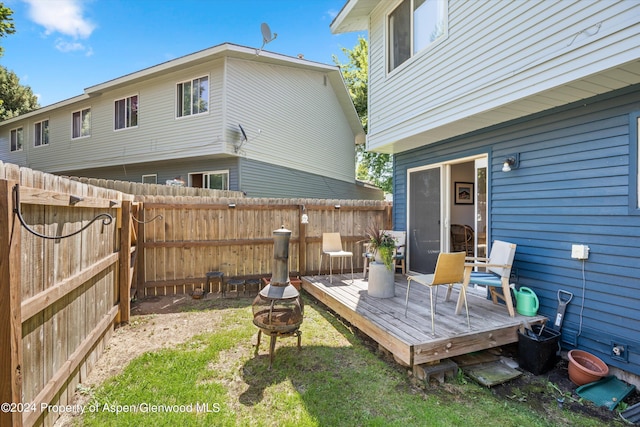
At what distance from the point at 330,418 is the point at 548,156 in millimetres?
3846

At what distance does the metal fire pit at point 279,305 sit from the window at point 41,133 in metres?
15.1

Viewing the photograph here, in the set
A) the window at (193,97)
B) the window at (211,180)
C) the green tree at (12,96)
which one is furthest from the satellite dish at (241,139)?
the green tree at (12,96)

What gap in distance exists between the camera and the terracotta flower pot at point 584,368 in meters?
2.87

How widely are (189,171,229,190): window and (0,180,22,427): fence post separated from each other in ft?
25.9

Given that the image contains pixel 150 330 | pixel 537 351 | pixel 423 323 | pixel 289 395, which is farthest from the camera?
pixel 150 330

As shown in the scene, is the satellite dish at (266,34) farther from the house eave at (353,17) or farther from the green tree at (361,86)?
the green tree at (361,86)

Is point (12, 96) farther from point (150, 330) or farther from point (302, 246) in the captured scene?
point (150, 330)

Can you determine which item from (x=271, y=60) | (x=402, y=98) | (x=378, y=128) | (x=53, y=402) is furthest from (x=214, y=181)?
(x=53, y=402)

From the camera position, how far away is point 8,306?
1453 millimetres

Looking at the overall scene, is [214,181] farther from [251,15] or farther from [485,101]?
[485,101]

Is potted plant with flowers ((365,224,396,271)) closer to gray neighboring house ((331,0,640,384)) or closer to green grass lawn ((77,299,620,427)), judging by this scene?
green grass lawn ((77,299,620,427))

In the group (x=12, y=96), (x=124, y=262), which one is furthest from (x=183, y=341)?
(x=12, y=96)

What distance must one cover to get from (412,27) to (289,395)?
5586 mm

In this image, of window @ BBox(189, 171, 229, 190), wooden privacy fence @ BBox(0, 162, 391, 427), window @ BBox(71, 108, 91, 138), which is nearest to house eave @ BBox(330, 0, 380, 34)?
wooden privacy fence @ BBox(0, 162, 391, 427)
